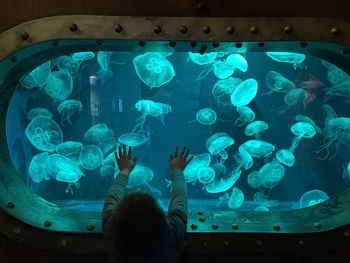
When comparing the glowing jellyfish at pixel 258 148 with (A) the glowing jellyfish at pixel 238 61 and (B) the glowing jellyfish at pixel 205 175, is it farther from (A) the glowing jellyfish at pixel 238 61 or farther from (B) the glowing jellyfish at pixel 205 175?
(A) the glowing jellyfish at pixel 238 61

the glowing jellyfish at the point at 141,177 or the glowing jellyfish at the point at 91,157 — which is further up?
the glowing jellyfish at the point at 91,157

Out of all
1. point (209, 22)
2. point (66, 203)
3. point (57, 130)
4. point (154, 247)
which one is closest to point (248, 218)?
point (154, 247)

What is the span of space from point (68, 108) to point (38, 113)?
0.72 feet

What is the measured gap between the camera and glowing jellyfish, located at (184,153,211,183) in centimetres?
240

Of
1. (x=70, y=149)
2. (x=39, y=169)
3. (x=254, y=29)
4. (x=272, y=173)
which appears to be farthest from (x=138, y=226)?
(x=272, y=173)

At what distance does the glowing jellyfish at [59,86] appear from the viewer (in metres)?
2.04

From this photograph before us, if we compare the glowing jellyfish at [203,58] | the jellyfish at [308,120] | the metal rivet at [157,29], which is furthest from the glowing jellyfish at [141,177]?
the metal rivet at [157,29]

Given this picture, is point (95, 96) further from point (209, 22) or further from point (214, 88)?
point (209, 22)

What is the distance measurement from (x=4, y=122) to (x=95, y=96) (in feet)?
2.04

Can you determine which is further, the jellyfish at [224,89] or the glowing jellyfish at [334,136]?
the jellyfish at [224,89]

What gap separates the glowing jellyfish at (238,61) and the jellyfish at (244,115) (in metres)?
0.28

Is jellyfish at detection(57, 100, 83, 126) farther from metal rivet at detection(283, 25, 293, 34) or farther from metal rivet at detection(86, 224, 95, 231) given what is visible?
metal rivet at detection(283, 25, 293, 34)

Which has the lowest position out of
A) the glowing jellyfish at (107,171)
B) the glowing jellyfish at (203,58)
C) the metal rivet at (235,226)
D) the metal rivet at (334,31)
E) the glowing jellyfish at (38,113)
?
the metal rivet at (235,226)

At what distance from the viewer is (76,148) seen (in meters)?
2.32
